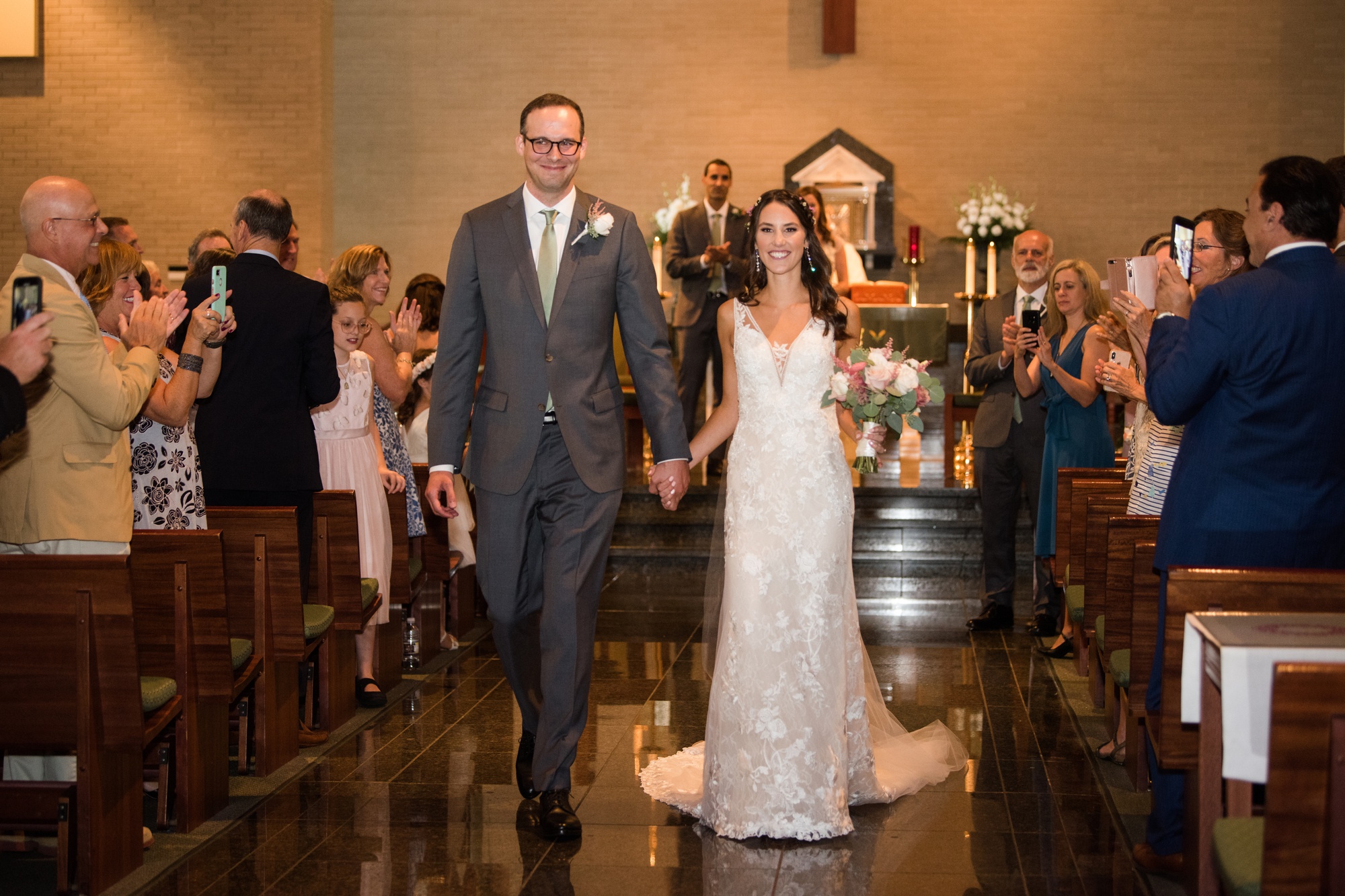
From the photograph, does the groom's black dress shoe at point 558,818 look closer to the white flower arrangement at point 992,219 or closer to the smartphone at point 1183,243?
the smartphone at point 1183,243

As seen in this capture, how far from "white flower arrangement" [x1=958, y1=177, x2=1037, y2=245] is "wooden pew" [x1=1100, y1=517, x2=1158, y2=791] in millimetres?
7737

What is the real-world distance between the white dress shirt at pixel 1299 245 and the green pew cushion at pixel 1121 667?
1.41 m

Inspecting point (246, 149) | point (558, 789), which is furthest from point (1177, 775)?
point (246, 149)

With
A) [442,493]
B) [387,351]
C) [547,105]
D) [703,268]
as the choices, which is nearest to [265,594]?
[442,493]

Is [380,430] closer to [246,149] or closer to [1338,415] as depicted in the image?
[1338,415]

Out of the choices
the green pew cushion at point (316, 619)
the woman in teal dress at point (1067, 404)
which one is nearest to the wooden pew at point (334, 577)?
the green pew cushion at point (316, 619)

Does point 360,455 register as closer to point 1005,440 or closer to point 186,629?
point 186,629

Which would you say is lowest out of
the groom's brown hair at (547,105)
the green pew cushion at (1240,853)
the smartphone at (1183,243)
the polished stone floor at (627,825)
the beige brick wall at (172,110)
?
the polished stone floor at (627,825)

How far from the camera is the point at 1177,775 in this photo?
143 inches

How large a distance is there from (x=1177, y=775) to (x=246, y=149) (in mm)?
11094

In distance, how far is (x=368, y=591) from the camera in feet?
18.3

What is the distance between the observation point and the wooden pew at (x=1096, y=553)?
16.6 ft

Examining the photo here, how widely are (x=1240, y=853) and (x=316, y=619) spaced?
3.49m

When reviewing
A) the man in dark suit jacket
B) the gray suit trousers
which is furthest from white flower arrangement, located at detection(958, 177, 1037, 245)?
the gray suit trousers
